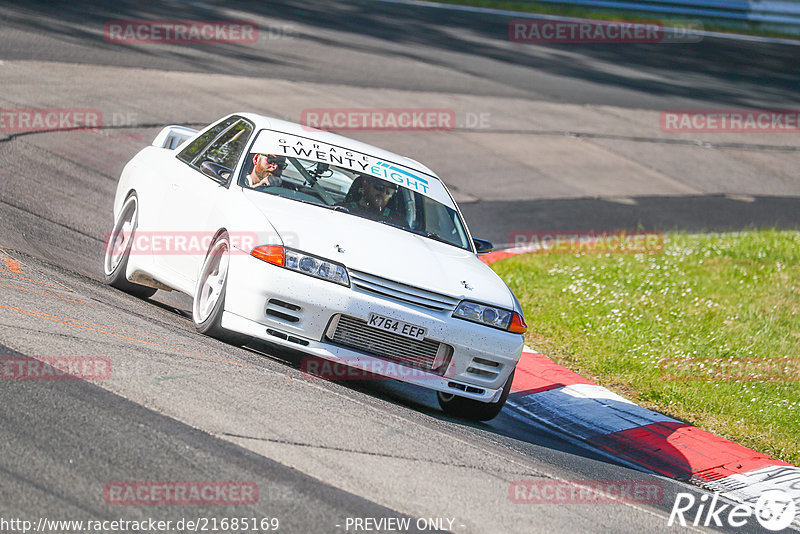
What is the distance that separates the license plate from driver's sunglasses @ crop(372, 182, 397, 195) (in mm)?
1572

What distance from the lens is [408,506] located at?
14.9 ft

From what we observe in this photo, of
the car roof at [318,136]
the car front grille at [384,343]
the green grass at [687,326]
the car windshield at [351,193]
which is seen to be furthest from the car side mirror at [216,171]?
the green grass at [687,326]

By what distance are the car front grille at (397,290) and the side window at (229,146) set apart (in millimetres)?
1724

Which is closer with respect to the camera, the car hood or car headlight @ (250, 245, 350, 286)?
car headlight @ (250, 245, 350, 286)

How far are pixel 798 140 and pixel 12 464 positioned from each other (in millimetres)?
21305

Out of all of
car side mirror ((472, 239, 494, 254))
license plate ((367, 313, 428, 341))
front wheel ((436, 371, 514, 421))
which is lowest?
front wheel ((436, 371, 514, 421))

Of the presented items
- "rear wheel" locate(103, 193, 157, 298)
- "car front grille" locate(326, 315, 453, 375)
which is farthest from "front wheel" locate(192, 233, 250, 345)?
"rear wheel" locate(103, 193, 157, 298)

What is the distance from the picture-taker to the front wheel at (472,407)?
6703 mm

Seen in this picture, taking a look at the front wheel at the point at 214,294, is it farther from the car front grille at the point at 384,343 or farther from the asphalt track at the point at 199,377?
the car front grille at the point at 384,343

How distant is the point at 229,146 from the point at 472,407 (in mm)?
2637

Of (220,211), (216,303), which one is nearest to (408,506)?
(216,303)

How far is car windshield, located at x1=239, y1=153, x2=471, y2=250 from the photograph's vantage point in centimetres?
709

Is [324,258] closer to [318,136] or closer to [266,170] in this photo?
[266,170]

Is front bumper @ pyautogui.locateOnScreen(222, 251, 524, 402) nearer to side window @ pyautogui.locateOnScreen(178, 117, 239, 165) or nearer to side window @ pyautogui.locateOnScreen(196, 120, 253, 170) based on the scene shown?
side window @ pyautogui.locateOnScreen(196, 120, 253, 170)
